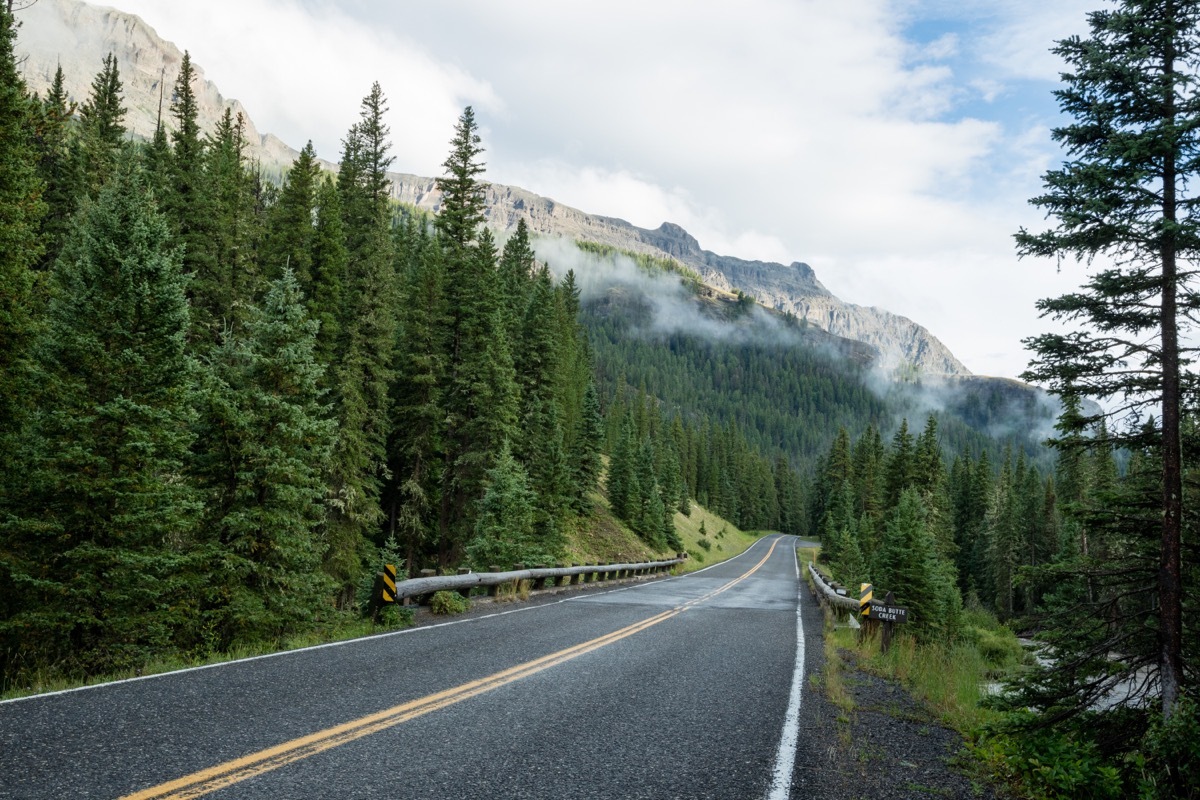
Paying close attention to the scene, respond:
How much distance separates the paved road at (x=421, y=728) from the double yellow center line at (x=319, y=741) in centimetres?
2

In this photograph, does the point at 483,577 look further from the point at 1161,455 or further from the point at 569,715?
the point at 1161,455

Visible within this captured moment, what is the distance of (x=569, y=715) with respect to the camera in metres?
6.87

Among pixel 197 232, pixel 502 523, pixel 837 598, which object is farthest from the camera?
pixel 197 232

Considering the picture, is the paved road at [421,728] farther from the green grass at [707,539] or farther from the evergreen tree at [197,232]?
the green grass at [707,539]

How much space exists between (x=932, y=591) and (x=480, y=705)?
25397mm

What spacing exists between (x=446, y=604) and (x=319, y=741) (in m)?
9.19

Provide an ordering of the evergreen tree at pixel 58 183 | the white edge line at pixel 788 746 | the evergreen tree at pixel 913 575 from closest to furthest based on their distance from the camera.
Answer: the white edge line at pixel 788 746 < the evergreen tree at pixel 913 575 < the evergreen tree at pixel 58 183

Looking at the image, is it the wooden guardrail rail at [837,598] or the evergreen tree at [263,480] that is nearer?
the evergreen tree at [263,480]

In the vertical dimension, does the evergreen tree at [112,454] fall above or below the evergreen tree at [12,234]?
below

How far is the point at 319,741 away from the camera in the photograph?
5.38m

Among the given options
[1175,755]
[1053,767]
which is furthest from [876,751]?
[1175,755]

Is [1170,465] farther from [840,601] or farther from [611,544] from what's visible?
[611,544]

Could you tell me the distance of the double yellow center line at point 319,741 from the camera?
422 centimetres

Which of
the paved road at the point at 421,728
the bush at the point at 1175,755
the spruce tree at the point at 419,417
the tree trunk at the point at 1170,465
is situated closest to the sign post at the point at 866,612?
the paved road at the point at 421,728
